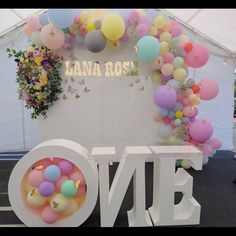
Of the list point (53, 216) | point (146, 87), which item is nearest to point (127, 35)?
point (146, 87)

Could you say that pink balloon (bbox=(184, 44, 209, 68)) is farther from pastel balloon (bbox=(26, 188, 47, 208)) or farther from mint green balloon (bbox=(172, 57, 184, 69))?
pastel balloon (bbox=(26, 188, 47, 208))

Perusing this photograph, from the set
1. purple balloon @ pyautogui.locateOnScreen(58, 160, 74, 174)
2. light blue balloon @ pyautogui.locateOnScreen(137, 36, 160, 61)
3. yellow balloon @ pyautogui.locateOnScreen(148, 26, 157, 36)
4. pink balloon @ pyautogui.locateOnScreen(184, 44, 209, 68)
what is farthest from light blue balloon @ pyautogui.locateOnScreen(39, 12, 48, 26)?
purple balloon @ pyautogui.locateOnScreen(58, 160, 74, 174)

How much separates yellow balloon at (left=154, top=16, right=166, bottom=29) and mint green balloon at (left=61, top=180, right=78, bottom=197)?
8.54ft

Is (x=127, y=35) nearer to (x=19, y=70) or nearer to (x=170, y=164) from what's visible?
(x=19, y=70)

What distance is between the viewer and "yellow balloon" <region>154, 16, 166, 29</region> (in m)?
3.67

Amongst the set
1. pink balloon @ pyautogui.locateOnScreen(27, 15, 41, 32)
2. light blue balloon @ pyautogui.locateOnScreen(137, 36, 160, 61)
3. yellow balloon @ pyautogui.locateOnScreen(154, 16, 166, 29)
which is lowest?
light blue balloon @ pyautogui.locateOnScreen(137, 36, 160, 61)

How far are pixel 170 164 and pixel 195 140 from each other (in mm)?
1760

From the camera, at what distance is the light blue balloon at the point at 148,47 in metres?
3.65

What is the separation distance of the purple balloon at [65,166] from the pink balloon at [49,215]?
0.36 meters

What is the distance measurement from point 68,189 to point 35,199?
31cm

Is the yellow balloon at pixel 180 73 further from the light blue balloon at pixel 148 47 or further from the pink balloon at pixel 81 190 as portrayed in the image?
the pink balloon at pixel 81 190

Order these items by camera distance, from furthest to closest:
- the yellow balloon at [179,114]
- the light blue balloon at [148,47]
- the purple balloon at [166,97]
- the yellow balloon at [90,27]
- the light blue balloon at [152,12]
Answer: the yellow balloon at [179,114] < the purple balloon at [166,97] < the light blue balloon at [148,47] < the yellow balloon at [90,27] < the light blue balloon at [152,12]

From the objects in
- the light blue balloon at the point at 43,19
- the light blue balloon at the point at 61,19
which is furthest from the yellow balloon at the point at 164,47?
the light blue balloon at the point at 43,19

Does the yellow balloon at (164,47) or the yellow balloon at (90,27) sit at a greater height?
the yellow balloon at (90,27)
